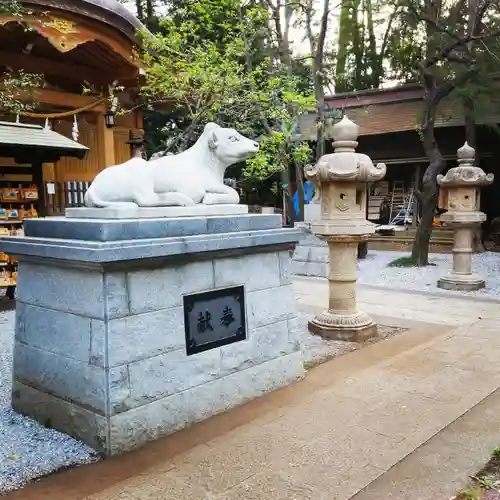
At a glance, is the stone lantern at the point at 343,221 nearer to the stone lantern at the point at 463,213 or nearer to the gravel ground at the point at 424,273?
the gravel ground at the point at 424,273

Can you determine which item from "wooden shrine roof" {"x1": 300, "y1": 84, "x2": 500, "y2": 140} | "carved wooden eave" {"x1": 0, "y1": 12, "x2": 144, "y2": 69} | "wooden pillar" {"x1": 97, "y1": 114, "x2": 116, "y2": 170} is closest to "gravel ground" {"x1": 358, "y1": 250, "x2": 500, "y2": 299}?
"wooden shrine roof" {"x1": 300, "y1": 84, "x2": 500, "y2": 140}

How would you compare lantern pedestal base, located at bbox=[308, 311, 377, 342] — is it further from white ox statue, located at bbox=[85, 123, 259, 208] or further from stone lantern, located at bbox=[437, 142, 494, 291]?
stone lantern, located at bbox=[437, 142, 494, 291]

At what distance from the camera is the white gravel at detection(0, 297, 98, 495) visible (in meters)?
2.94

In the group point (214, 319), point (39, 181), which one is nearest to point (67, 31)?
point (39, 181)

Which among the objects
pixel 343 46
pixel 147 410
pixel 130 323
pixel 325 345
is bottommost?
pixel 325 345

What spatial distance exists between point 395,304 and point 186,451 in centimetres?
535

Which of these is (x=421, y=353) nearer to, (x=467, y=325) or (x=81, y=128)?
(x=467, y=325)

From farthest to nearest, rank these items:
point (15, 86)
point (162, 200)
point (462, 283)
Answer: point (462, 283) < point (15, 86) < point (162, 200)

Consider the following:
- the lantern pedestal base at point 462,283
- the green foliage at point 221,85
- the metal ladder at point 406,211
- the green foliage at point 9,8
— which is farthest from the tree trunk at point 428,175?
the green foliage at point 9,8

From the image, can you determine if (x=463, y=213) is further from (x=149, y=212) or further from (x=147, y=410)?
(x=147, y=410)

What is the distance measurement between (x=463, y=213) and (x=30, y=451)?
7.99m

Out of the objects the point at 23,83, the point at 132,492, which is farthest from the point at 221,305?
the point at 23,83

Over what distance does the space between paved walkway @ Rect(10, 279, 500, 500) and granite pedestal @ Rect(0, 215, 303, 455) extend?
0.22 metres

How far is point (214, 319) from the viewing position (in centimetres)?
370
